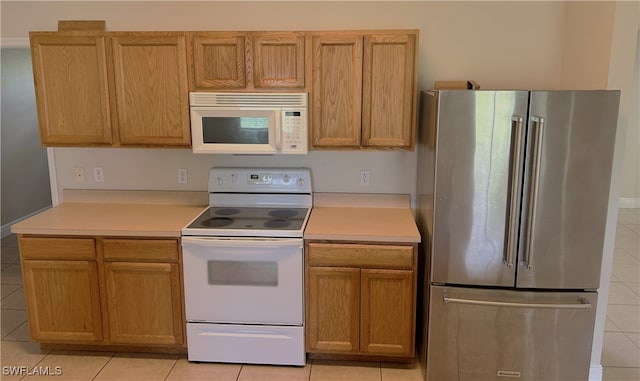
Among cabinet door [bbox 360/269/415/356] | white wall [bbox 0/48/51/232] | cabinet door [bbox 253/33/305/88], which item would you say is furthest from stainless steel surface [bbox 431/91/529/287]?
white wall [bbox 0/48/51/232]

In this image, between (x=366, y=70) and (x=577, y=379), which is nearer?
(x=577, y=379)

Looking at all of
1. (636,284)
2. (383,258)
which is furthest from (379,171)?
(636,284)

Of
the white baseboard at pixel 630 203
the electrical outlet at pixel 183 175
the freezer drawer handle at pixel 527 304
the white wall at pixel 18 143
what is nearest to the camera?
the freezer drawer handle at pixel 527 304

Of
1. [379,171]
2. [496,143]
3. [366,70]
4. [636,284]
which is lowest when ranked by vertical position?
[636,284]

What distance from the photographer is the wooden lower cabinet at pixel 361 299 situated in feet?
9.28

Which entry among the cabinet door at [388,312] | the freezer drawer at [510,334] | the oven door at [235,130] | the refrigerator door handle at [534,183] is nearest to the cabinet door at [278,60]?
the oven door at [235,130]

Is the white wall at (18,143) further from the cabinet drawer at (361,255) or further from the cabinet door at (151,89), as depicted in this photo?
the cabinet drawer at (361,255)

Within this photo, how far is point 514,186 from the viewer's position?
2.48 m

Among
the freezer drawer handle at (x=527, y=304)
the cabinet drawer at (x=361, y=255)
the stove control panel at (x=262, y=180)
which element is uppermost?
the stove control panel at (x=262, y=180)

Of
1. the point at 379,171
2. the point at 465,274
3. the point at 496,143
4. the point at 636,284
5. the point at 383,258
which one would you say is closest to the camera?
the point at 496,143

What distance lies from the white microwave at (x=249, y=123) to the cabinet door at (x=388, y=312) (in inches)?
35.0

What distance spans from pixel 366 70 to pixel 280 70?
20.1 inches

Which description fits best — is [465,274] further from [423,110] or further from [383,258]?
[423,110]

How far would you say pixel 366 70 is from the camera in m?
2.92
